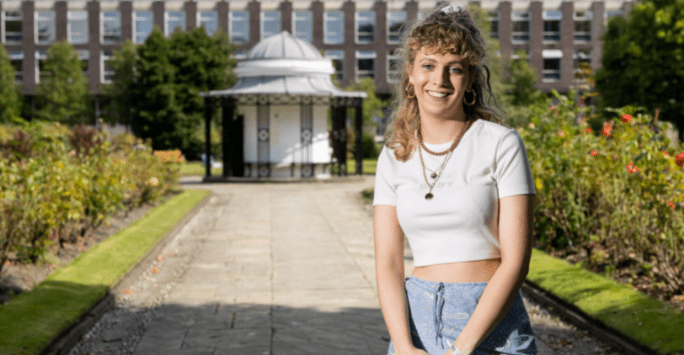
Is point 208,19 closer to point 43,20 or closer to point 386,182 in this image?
point 43,20

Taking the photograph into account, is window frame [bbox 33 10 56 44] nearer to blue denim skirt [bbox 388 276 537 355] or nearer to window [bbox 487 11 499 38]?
window [bbox 487 11 499 38]

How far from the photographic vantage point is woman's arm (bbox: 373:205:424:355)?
2.15 meters

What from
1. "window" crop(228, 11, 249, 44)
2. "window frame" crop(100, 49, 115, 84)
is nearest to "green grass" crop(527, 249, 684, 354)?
"window" crop(228, 11, 249, 44)

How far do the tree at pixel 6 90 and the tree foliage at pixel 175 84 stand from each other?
9.68m

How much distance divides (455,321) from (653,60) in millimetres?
33835

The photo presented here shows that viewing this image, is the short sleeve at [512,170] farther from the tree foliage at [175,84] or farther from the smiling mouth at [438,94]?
the tree foliage at [175,84]

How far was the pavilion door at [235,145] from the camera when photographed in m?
25.3

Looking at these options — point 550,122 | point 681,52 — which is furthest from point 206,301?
point 681,52

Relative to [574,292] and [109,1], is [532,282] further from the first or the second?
[109,1]

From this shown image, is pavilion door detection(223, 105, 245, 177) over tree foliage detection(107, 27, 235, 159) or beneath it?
beneath

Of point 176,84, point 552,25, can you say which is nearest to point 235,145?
point 176,84

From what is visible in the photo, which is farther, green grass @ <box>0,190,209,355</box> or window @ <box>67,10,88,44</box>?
window @ <box>67,10,88,44</box>

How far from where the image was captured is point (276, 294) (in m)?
7.40

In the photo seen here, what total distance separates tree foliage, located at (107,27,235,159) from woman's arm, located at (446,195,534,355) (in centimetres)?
4328
